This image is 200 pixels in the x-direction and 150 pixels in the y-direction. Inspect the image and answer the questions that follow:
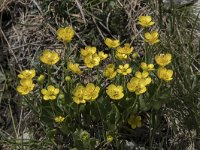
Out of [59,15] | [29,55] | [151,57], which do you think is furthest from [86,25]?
[151,57]

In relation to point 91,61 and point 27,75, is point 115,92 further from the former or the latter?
point 27,75

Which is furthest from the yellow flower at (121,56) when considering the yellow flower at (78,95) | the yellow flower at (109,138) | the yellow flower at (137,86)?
the yellow flower at (109,138)

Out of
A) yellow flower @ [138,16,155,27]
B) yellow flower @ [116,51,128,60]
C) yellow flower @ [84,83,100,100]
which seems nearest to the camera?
yellow flower @ [84,83,100,100]

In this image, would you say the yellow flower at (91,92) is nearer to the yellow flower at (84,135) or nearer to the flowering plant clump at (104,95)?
the flowering plant clump at (104,95)

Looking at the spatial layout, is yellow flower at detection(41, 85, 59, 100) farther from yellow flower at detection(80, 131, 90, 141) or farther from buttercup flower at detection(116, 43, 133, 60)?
buttercup flower at detection(116, 43, 133, 60)

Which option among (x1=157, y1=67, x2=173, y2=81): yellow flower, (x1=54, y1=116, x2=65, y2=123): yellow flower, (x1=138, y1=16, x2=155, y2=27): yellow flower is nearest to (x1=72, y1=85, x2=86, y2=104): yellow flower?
(x1=54, y1=116, x2=65, y2=123): yellow flower

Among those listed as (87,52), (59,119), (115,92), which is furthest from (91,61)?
(59,119)
